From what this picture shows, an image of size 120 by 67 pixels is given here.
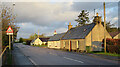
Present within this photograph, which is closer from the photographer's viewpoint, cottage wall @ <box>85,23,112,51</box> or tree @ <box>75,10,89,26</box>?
cottage wall @ <box>85,23,112,51</box>

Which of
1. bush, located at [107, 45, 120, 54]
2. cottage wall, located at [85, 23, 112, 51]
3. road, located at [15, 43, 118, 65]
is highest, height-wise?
cottage wall, located at [85, 23, 112, 51]

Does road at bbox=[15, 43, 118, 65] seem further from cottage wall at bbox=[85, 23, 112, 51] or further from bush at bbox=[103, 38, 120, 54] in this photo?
cottage wall at bbox=[85, 23, 112, 51]

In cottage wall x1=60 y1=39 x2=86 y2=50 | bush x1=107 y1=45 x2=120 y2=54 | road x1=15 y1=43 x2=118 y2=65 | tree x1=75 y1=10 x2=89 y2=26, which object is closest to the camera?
road x1=15 y1=43 x2=118 y2=65

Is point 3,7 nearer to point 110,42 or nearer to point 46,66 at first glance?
point 46,66

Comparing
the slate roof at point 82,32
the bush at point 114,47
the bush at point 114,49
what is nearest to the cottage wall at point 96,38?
the slate roof at point 82,32

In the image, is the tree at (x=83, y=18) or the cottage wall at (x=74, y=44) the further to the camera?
the tree at (x=83, y=18)

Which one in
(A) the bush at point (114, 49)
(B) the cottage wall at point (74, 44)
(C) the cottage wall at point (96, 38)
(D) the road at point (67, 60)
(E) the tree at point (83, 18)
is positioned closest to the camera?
(D) the road at point (67, 60)

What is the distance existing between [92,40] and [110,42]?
4.46 m

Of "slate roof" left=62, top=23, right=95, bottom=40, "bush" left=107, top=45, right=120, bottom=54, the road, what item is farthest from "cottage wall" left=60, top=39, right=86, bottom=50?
the road

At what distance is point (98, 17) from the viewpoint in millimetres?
27766

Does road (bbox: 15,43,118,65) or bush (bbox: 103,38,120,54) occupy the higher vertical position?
bush (bbox: 103,38,120,54)

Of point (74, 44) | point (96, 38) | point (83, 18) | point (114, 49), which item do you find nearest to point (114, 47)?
point (114, 49)

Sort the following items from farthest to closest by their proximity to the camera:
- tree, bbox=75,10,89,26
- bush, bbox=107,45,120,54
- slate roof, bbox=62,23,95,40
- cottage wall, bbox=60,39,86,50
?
tree, bbox=75,10,89,26 < slate roof, bbox=62,23,95,40 < cottage wall, bbox=60,39,86,50 < bush, bbox=107,45,120,54

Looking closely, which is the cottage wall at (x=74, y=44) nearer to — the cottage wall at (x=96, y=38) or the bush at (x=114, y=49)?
the cottage wall at (x=96, y=38)
